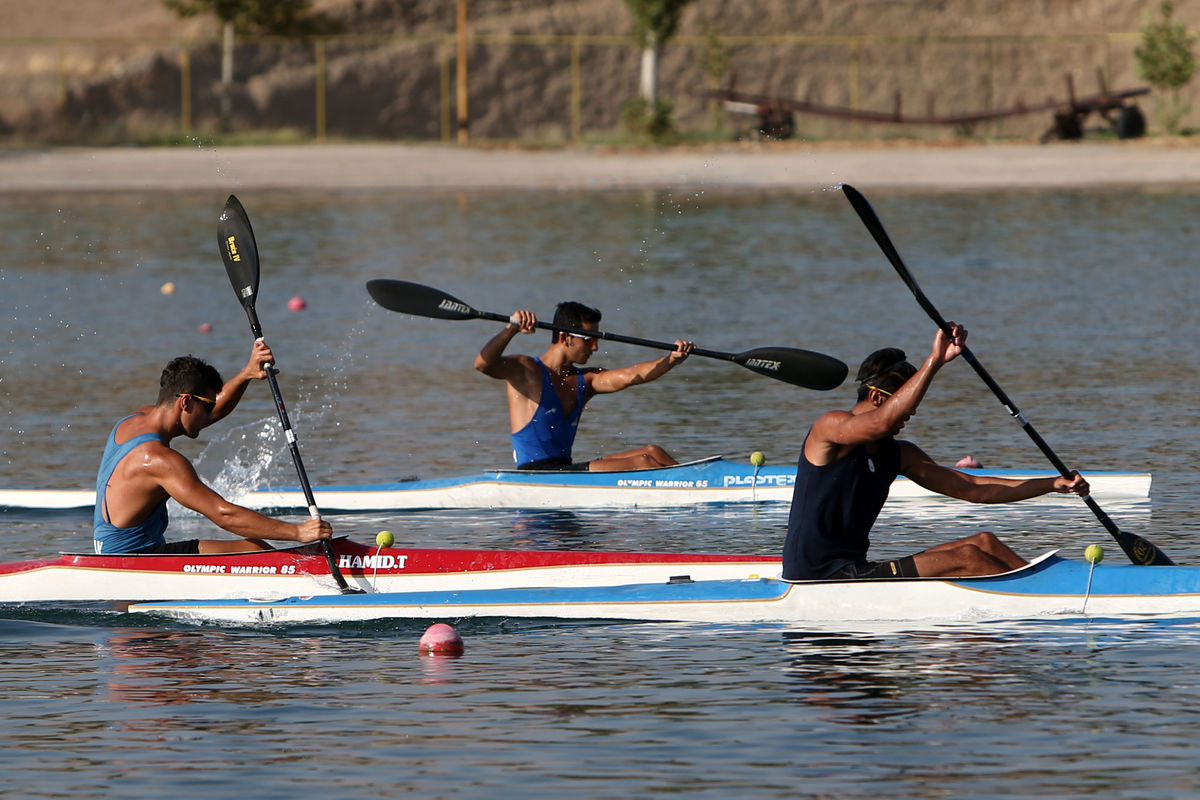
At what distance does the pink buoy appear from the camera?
9758mm

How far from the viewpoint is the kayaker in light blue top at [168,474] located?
1050cm

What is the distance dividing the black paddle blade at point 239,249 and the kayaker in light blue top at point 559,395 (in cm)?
176

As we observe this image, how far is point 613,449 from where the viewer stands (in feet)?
53.9

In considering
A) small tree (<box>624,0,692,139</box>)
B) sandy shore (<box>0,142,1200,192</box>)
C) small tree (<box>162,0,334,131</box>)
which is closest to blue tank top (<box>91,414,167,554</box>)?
sandy shore (<box>0,142,1200,192</box>)

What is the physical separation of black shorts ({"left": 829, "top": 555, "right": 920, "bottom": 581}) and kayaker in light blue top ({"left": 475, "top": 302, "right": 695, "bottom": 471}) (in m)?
4.13

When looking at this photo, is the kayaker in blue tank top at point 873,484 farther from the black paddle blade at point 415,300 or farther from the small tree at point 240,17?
the small tree at point 240,17

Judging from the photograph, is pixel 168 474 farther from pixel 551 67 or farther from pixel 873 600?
pixel 551 67

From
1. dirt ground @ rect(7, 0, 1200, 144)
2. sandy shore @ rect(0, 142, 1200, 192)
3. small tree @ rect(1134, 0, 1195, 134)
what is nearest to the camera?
sandy shore @ rect(0, 142, 1200, 192)

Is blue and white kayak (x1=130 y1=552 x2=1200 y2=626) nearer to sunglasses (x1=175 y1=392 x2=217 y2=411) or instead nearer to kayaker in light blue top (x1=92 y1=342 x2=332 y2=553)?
kayaker in light blue top (x1=92 y1=342 x2=332 y2=553)

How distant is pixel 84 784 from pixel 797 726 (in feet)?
9.71

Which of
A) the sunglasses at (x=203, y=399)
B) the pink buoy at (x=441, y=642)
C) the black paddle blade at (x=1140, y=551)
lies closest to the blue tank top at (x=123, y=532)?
the sunglasses at (x=203, y=399)

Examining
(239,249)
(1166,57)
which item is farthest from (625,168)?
(239,249)

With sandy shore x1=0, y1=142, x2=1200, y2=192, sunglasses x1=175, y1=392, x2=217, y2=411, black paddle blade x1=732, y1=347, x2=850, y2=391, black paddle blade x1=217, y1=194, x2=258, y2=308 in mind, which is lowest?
sandy shore x1=0, y1=142, x2=1200, y2=192

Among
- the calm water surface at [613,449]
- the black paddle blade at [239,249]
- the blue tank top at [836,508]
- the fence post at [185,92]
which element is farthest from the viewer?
the fence post at [185,92]
